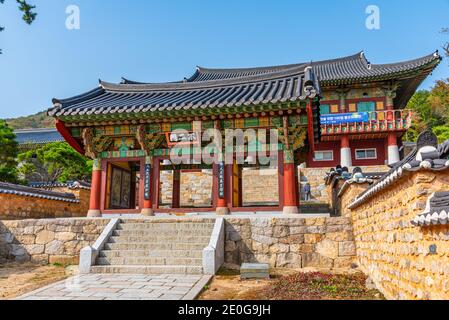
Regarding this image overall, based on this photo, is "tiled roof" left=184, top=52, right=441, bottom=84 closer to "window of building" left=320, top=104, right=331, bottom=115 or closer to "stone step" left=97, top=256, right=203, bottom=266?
"window of building" left=320, top=104, right=331, bottom=115

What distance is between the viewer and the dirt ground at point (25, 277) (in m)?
6.87

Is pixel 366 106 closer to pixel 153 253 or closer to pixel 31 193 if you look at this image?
pixel 153 253

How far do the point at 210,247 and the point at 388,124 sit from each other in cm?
2161

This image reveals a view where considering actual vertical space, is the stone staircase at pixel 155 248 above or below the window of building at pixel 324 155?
below

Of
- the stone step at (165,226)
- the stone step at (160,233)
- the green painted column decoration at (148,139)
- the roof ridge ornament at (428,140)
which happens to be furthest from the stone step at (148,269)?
the roof ridge ornament at (428,140)

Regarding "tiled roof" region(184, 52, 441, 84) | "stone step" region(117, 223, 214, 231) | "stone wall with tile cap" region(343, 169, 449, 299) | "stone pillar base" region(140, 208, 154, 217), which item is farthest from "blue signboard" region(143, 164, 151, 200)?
"tiled roof" region(184, 52, 441, 84)

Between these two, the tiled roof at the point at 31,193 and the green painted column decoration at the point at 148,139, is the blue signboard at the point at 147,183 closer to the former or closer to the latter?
the green painted column decoration at the point at 148,139

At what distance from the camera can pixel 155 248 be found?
8.86 metres

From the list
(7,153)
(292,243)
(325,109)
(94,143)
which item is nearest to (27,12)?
(94,143)

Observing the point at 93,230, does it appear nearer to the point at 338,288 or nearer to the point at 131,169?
the point at 131,169

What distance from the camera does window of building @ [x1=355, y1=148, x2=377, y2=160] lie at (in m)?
26.7

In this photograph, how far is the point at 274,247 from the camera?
9.23 meters

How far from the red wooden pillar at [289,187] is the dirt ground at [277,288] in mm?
2579
